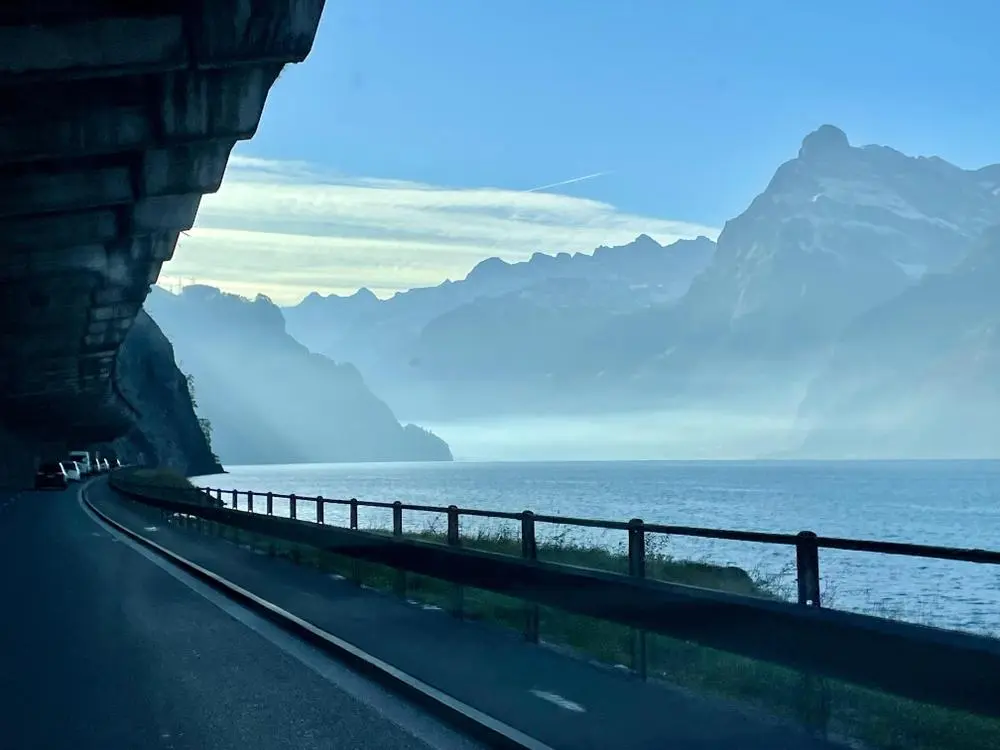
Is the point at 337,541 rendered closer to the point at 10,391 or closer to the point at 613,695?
the point at 613,695

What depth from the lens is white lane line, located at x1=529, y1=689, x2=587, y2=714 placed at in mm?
9336

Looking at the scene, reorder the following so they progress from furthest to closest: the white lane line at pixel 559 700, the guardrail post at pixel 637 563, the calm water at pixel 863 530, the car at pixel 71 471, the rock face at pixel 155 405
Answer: the rock face at pixel 155 405 < the car at pixel 71 471 < the calm water at pixel 863 530 < the guardrail post at pixel 637 563 < the white lane line at pixel 559 700

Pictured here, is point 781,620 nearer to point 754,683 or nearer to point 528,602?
point 754,683

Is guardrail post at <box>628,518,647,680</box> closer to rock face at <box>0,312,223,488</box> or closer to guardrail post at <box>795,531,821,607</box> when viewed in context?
guardrail post at <box>795,531,821,607</box>

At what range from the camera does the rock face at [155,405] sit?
148 meters

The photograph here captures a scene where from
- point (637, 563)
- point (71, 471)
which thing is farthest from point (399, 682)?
point (71, 471)

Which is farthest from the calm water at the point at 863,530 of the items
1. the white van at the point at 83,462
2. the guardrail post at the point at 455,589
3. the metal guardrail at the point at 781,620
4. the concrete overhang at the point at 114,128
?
the white van at the point at 83,462

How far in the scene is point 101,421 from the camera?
10456cm

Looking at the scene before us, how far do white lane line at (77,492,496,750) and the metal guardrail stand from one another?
187 cm

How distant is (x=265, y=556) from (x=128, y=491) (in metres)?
34.2

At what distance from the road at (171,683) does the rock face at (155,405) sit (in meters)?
126

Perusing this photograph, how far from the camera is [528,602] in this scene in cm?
1277

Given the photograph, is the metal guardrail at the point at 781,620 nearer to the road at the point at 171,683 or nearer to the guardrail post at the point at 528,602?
the guardrail post at the point at 528,602

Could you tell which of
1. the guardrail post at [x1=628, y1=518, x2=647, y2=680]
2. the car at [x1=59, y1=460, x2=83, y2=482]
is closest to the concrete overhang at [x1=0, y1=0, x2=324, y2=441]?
the guardrail post at [x1=628, y1=518, x2=647, y2=680]
